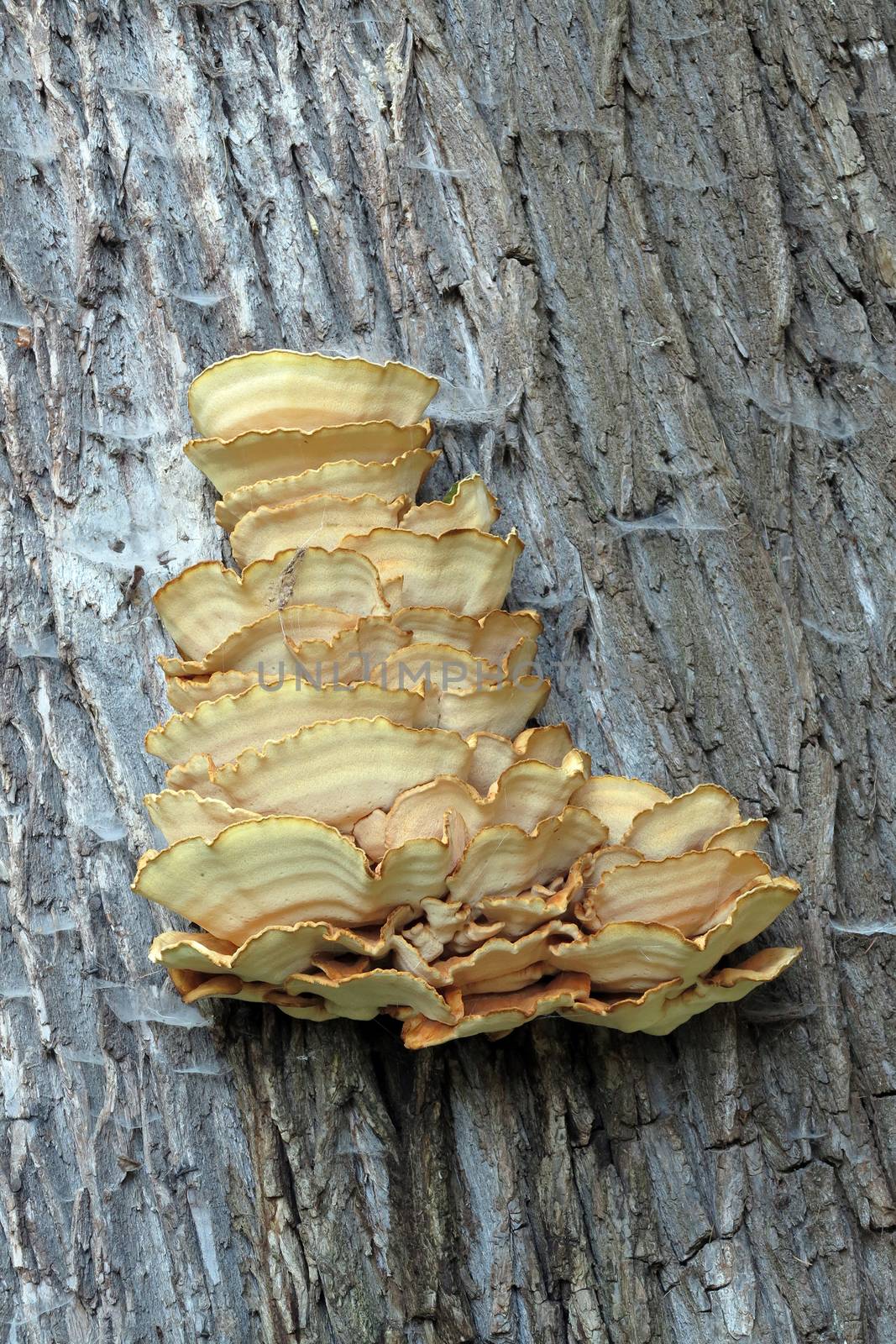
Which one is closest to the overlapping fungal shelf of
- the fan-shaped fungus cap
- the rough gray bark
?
the fan-shaped fungus cap

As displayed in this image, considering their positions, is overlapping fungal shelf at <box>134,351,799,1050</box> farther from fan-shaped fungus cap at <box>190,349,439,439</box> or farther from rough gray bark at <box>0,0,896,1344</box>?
rough gray bark at <box>0,0,896,1344</box>

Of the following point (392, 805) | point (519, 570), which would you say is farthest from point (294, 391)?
point (392, 805)

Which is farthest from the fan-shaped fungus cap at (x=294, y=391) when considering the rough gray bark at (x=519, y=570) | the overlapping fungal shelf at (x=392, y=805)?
the rough gray bark at (x=519, y=570)

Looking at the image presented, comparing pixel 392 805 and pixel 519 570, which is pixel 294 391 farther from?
pixel 392 805

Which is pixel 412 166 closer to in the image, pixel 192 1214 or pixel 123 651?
pixel 123 651

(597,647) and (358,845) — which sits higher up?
(597,647)

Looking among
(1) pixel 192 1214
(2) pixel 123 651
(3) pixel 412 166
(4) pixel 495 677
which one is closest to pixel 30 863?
(2) pixel 123 651
